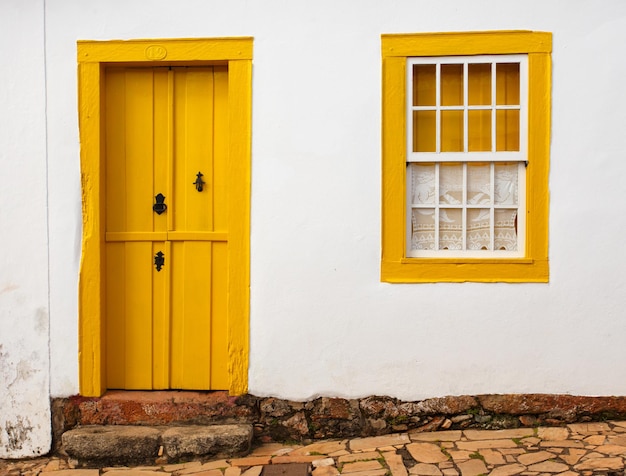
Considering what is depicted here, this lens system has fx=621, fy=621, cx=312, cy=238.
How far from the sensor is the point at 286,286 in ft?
14.5

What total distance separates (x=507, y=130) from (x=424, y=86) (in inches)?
26.5

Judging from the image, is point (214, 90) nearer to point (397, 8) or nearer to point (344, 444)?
point (397, 8)

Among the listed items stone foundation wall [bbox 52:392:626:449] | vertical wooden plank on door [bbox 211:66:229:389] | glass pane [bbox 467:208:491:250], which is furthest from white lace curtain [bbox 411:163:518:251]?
vertical wooden plank on door [bbox 211:66:229:389]

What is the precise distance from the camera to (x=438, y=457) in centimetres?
399

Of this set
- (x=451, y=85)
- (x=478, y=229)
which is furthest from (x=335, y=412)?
(x=451, y=85)

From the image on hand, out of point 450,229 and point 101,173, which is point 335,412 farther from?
point 101,173

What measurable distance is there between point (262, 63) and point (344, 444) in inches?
107

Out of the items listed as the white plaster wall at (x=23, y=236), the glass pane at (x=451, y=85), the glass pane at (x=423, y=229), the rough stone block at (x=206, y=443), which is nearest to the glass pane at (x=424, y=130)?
the glass pane at (x=451, y=85)

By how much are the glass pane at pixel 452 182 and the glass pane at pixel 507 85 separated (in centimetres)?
58

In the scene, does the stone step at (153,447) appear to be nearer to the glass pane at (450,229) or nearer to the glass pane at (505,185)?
the glass pane at (450,229)

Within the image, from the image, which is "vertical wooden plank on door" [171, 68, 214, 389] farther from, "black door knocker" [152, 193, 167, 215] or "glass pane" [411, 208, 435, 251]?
"glass pane" [411, 208, 435, 251]

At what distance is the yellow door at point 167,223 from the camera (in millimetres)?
4574

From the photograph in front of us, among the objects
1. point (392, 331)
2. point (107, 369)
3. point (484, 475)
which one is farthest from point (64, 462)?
point (484, 475)

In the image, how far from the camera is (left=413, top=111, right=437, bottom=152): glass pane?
176 inches
